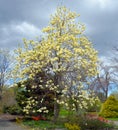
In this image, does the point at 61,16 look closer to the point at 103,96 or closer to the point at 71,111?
the point at 71,111

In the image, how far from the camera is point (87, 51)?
17.0 meters

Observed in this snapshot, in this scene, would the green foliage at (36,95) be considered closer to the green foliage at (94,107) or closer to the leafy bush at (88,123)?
the leafy bush at (88,123)

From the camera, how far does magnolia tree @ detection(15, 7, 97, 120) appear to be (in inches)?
653

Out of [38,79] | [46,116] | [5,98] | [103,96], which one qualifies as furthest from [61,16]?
[103,96]

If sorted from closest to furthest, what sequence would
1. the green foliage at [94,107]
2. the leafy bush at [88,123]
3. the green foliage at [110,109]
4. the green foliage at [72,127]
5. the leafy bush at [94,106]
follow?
the green foliage at [72,127]
the leafy bush at [88,123]
the leafy bush at [94,106]
the green foliage at [94,107]
the green foliage at [110,109]

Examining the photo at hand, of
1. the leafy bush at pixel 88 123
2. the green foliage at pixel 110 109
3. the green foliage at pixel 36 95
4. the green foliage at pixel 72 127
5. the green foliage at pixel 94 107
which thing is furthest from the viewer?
the green foliage at pixel 110 109

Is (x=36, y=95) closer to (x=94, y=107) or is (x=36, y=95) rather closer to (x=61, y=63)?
(x=61, y=63)

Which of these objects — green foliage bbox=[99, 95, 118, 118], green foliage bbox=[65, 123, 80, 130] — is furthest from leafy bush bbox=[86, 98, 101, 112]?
green foliage bbox=[65, 123, 80, 130]

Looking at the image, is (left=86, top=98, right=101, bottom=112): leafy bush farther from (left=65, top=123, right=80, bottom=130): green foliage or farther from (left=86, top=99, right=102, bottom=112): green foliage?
(left=65, top=123, right=80, bottom=130): green foliage

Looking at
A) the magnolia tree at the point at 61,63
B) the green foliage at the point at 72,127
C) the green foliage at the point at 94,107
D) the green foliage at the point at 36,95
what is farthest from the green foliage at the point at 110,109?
the green foliage at the point at 72,127

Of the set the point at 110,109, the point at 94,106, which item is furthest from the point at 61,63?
the point at 94,106

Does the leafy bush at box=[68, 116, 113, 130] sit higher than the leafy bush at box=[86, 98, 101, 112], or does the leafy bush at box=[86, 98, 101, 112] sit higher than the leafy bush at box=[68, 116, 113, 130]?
the leafy bush at box=[86, 98, 101, 112]

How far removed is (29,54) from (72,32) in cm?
290

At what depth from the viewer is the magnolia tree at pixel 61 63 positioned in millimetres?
16594
